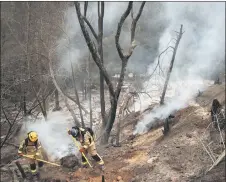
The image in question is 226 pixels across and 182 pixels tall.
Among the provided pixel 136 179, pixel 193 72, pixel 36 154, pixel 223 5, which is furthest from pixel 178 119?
pixel 223 5

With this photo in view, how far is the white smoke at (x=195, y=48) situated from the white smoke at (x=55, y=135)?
598 centimetres

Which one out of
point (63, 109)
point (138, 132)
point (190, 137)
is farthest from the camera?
point (63, 109)

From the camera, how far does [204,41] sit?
21266mm

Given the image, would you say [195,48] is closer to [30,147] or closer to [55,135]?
[55,135]

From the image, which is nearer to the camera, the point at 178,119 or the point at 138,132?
the point at 178,119

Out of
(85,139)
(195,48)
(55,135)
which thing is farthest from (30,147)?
(195,48)

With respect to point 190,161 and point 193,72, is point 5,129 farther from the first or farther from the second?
point 193,72

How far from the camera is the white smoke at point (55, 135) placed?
438 inches

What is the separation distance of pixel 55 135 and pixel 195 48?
12693mm

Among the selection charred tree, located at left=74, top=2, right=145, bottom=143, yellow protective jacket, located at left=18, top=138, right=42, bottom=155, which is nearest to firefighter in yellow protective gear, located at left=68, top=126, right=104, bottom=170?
yellow protective jacket, located at left=18, top=138, right=42, bottom=155

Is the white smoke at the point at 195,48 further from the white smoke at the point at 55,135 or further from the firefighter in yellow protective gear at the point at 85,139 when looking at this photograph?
the firefighter in yellow protective gear at the point at 85,139

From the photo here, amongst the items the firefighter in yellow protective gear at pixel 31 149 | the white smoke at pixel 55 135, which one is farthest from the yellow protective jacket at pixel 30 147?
the white smoke at pixel 55 135

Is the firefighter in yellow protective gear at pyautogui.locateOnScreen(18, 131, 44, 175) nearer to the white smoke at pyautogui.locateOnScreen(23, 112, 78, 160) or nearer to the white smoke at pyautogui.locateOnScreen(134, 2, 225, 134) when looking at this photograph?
the white smoke at pyautogui.locateOnScreen(23, 112, 78, 160)

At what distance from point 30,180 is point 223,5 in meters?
19.3
